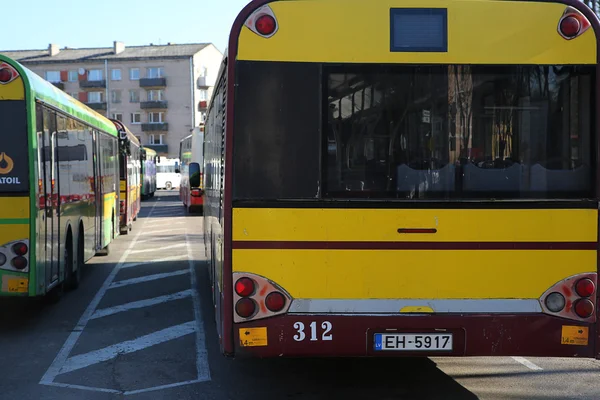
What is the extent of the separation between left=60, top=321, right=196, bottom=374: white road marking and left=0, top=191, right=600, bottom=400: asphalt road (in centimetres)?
1

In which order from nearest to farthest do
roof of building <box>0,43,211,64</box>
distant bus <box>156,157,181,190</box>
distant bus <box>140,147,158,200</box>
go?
distant bus <box>140,147,158,200</box> < distant bus <box>156,157,181,190</box> < roof of building <box>0,43,211,64</box>

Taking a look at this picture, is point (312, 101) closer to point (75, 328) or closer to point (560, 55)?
point (560, 55)

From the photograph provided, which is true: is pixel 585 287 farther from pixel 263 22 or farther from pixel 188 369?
pixel 188 369

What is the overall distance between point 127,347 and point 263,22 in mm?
4315

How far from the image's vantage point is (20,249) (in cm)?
862

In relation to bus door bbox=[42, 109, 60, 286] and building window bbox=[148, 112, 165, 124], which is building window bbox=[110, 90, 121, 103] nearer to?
building window bbox=[148, 112, 165, 124]

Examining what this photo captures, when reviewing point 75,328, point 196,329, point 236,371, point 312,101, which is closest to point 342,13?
point 312,101

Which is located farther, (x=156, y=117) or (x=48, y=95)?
(x=156, y=117)

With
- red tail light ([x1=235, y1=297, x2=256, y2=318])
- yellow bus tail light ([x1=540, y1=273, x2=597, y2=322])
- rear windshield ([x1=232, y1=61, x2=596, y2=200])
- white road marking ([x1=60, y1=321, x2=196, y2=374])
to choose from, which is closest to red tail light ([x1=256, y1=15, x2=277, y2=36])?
rear windshield ([x1=232, y1=61, x2=596, y2=200])

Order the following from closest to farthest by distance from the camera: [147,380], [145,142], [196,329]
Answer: [147,380] < [196,329] < [145,142]

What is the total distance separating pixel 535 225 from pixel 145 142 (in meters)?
87.8

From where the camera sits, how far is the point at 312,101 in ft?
→ 17.4

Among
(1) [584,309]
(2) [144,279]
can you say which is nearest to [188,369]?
(1) [584,309]

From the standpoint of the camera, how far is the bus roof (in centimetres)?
866
